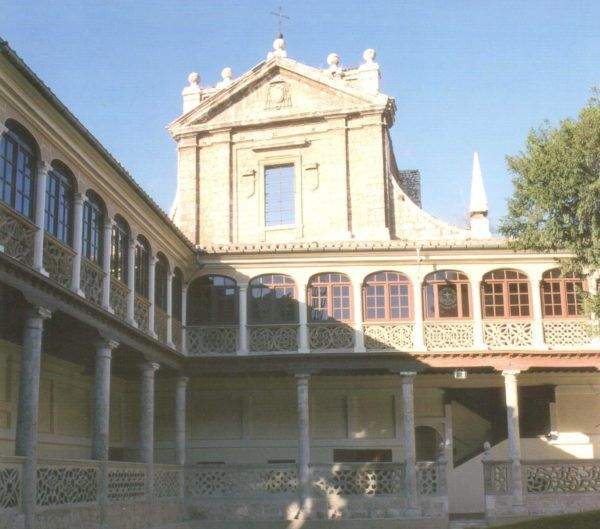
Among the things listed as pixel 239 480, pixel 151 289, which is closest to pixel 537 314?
pixel 239 480

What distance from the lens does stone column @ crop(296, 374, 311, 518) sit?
22484mm

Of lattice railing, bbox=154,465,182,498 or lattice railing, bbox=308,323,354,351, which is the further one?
lattice railing, bbox=308,323,354,351

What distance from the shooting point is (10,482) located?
1363 centimetres

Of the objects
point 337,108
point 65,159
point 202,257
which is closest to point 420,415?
point 202,257

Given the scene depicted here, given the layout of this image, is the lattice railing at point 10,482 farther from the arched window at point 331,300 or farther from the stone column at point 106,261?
the arched window at point 331,300

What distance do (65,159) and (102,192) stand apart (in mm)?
1931

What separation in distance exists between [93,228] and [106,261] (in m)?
0.72

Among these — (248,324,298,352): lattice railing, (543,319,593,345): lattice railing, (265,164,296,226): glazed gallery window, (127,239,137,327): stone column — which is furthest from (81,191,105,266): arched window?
(543,319,593,345): lattice railing

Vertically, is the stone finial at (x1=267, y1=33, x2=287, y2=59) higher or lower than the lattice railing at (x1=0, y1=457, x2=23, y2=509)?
higher

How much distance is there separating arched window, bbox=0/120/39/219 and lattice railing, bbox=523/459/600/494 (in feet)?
46.3

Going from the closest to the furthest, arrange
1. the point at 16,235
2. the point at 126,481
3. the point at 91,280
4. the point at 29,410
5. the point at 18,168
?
1. the point at 16,235
2. the point at 29,410
3. the point at 18,168
4. the point at 91,280
5. the point at 126,481

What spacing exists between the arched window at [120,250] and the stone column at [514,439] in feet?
33.4

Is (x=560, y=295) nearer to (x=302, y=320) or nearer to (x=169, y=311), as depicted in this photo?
(x=302, y=320)

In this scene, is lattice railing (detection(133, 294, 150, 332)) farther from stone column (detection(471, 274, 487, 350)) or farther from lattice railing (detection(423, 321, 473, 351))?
stone column (detection(471, 274, 487, 350))
